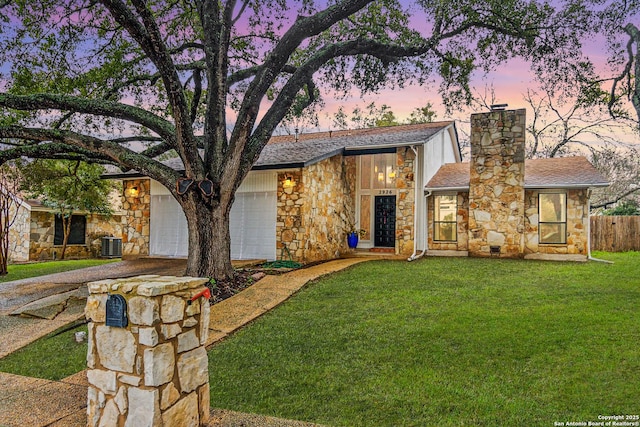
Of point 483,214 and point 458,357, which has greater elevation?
point 483,214

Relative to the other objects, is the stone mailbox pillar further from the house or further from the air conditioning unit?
the air conditioning unit

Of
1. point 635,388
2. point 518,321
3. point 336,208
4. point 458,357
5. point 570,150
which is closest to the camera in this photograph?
point 635,388

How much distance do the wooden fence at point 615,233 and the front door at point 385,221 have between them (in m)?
7.82

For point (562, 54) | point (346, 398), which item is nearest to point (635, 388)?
point (346, 398)

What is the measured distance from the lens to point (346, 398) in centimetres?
349

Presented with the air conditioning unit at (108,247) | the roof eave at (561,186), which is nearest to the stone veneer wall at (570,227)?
the roof eave at (561,186)

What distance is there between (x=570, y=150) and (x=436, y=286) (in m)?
18.0

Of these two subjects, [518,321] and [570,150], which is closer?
[518,321]

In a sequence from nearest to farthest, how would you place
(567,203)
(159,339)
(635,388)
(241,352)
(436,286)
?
(159,339) < (635,388) < (241,352) < (436,286) < (567,203)

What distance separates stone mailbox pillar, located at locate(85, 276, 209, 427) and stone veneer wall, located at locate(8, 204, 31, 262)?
53.2 ft

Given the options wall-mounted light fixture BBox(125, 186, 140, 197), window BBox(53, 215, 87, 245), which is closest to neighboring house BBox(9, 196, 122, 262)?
window BBox(53, 215, 87, 245)

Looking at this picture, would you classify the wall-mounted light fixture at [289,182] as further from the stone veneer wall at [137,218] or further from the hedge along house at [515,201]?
the stone veneer wall at [137,218]

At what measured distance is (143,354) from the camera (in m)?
2.70

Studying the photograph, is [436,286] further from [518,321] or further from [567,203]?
[567,203]
